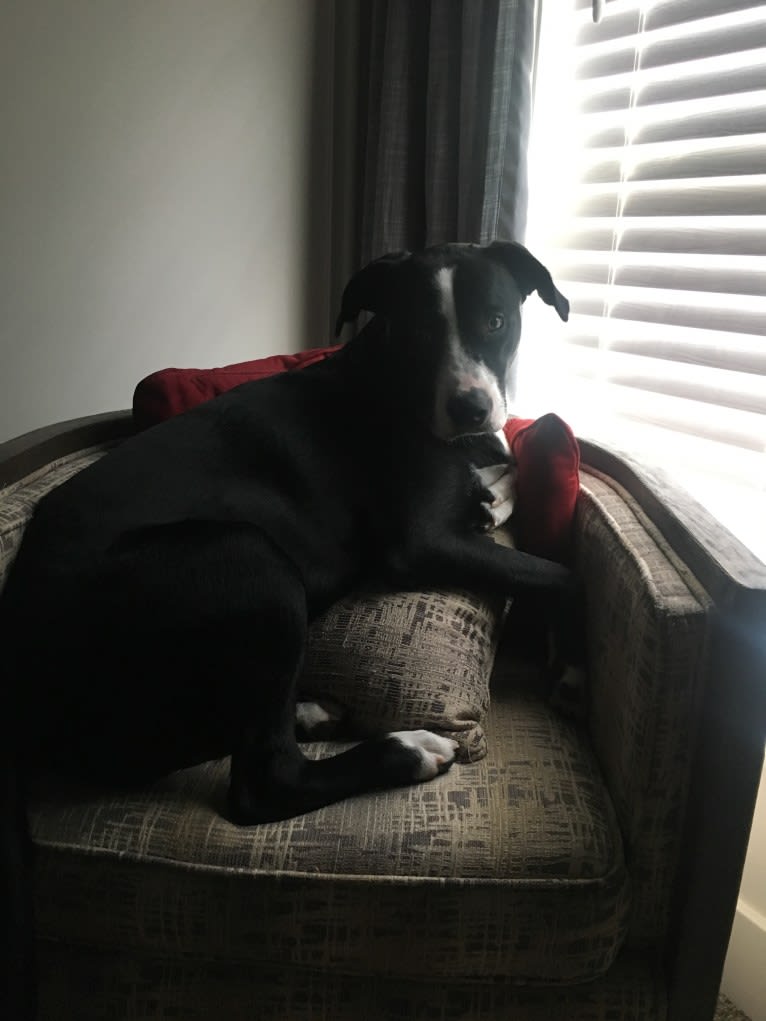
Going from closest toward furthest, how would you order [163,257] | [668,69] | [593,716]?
[593,716]
[668,69]
[163,257]

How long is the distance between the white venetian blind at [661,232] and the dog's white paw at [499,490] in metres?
0.23

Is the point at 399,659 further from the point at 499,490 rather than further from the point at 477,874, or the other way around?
the point at 499,490

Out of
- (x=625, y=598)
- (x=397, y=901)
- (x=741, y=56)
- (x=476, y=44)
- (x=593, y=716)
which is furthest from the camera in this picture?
(x=476, y=44)

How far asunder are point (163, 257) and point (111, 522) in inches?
48.1

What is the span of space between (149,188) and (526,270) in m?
1.12

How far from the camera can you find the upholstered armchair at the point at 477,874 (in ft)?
3.08

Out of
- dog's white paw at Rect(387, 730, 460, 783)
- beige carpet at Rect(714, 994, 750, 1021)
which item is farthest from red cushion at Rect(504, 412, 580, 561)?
beige carpet at Rect(714, 994, 750, 1021)

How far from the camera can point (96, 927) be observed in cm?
97

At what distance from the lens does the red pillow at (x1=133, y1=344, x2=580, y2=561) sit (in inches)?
55.5

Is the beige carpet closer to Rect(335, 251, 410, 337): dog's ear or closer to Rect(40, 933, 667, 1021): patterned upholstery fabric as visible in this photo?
Rect(40, 933, 667, 1021): patterned upholstery fabric

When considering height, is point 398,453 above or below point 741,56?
below

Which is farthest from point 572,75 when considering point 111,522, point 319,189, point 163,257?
point 111,522

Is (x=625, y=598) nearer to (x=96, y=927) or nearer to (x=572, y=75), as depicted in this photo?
(x=96, y=927)

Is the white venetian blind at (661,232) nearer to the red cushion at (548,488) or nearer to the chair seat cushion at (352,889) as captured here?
the red cushion at (548,488)
